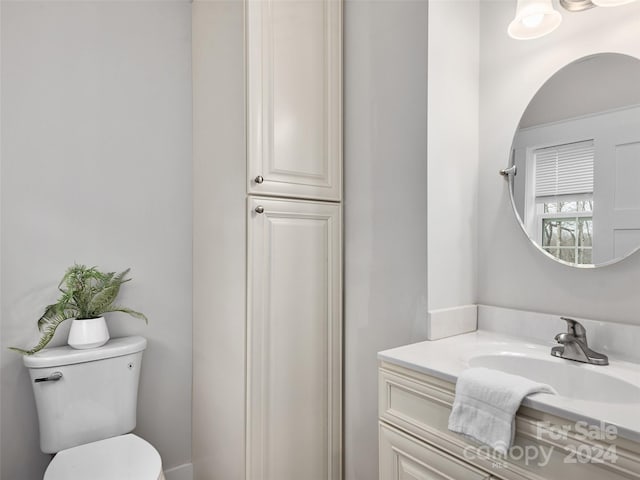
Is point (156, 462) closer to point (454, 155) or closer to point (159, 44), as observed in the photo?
point (454, 155)

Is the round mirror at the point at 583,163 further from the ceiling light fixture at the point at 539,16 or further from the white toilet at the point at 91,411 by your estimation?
the white toilet at the point at 91,411

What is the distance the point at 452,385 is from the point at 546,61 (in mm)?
1058

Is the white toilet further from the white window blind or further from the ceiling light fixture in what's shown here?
the ceiling light fixture

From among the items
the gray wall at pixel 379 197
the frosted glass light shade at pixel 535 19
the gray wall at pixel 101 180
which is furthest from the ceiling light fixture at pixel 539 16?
the gray wall at pixel 101 180

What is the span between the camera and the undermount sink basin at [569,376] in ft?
3.10

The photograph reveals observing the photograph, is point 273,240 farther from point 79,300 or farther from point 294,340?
point 79,300

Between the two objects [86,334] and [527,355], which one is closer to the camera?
[527,355]

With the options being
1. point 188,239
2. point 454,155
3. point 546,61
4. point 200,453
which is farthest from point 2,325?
point 546,61

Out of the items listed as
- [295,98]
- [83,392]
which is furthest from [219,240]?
[83,392]

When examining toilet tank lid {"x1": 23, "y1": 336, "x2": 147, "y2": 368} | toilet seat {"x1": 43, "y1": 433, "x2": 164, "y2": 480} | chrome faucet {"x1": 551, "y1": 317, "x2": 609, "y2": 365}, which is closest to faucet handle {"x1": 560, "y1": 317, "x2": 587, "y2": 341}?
chrome faucet {"x1": 551, "y1": 317, "x2": 609, "y2": 365}

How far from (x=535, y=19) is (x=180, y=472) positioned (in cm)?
223

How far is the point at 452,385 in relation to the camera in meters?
0.95

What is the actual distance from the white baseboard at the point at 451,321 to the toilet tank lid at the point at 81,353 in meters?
1.13

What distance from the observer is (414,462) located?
40.9 inches
